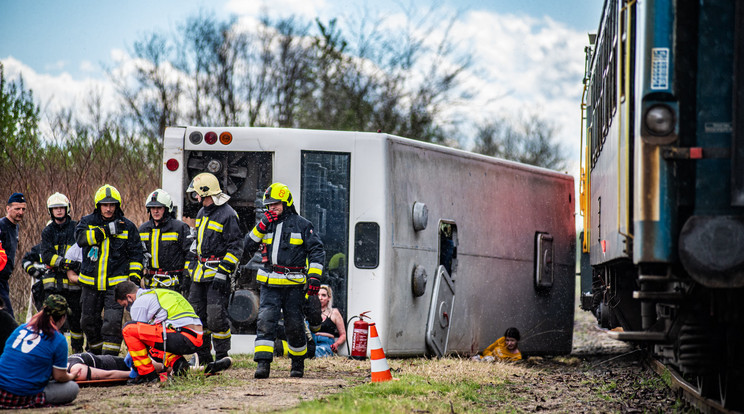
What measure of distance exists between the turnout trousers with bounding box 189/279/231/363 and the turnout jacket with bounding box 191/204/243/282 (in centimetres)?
13

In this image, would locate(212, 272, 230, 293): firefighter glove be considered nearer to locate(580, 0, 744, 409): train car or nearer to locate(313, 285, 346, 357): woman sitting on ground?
locate(313, 285, 346, 357): woman sitting on ground

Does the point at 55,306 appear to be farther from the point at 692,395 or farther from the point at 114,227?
the point at 692,395

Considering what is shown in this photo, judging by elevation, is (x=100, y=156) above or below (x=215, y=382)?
above

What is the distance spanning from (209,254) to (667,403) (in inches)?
184

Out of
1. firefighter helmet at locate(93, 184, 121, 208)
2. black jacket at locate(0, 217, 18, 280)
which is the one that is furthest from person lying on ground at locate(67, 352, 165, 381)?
black jacket at locate(0, 217, 18, 280)

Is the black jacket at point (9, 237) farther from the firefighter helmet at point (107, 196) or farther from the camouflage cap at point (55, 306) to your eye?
the camouflage cap at point (55, 306)

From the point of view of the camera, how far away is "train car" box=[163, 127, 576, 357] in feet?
33.8

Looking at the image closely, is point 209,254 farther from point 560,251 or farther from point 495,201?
point 560,251

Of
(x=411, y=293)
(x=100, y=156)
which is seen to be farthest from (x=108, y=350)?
(x=100, y=156)

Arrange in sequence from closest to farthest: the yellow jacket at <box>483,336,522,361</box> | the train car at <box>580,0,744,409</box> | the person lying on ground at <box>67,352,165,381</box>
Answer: the train car at <box>580,0,744,409</box> → the person lying on ground at <box>67,352,165,381</box> → the yellow jacket at <box>483,336,522,361</box>

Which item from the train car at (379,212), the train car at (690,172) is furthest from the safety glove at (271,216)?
the train car at (690,172)

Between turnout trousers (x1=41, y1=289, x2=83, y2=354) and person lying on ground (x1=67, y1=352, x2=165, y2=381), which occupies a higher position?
turnout trousers (x1=41, y1=289, x2=83, y2=354)

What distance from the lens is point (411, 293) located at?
1080cm

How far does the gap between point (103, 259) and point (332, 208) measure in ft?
8.44
